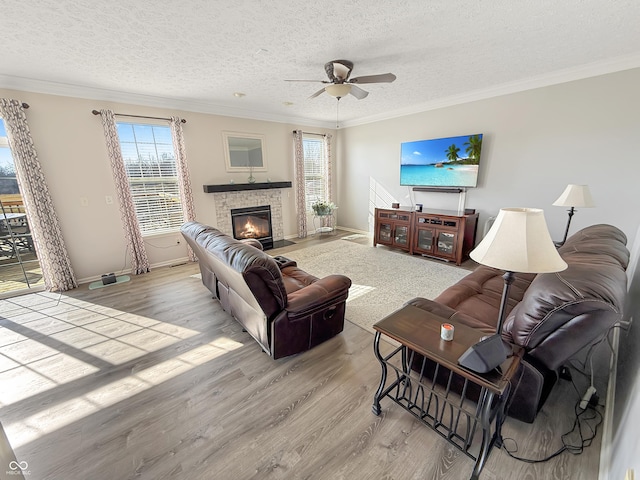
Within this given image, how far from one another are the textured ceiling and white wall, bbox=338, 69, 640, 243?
0.25 metres

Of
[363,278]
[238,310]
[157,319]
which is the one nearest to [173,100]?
[157,319]

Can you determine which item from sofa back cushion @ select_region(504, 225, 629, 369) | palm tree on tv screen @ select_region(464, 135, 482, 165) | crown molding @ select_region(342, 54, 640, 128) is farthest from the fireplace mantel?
sofa back cushion @ select_region(504, 225, 629, 369)

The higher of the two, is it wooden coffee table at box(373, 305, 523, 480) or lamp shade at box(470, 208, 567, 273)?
lamp shade at box(470, 208, 567, 273)

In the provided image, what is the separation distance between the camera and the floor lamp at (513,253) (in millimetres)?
1069

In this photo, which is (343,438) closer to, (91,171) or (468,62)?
(468,62)

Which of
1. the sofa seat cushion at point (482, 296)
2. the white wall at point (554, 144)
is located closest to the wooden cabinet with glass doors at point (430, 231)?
the white wall at point (554, 144)

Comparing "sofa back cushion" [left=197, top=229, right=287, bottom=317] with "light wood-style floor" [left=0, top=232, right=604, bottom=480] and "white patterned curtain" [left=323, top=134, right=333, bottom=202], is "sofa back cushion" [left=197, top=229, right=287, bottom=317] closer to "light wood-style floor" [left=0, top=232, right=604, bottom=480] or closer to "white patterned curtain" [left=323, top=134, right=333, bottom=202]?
"light wood-style floor" [left=0, top=232, right=604, bottom=480]

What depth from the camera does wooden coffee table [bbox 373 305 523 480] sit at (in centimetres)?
121

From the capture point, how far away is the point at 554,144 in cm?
353

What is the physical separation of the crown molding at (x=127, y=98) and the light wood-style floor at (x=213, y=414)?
2.88 metres

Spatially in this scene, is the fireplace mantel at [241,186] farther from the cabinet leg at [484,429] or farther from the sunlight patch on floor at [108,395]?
the cabinet leg at [484,429]

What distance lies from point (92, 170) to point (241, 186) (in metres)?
2.18

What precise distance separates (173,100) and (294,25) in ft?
9.76

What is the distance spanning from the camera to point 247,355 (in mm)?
2232
